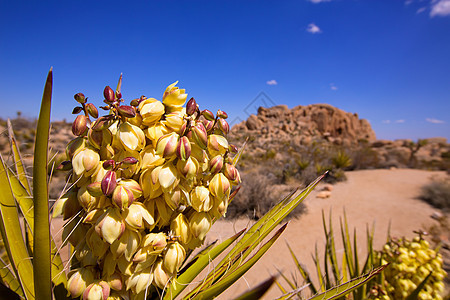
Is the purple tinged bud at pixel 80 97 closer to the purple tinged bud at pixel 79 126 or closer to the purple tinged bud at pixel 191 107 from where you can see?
the purple tinged bud at pixel 79 126

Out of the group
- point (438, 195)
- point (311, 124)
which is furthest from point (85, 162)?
point (311, 124)

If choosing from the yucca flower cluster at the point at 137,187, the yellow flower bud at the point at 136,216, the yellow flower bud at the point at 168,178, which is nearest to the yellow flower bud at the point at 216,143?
the yucca flower cluster at the point at 137,187

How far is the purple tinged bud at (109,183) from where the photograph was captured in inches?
17.6

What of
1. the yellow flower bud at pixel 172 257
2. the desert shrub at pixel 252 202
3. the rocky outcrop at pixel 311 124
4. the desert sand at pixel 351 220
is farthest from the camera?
the rocky outcrop at pixel 311 124

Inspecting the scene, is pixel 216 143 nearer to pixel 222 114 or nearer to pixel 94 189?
pixel 222 114

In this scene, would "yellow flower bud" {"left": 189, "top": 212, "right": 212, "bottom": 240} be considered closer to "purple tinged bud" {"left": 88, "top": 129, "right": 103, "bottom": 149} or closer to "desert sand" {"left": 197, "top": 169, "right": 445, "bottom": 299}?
"purple tinged bud" {"left": 88, "top": 129, "right": 103, "bottom": 149}

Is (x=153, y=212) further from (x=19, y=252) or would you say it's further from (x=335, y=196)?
(x=335, y=196)

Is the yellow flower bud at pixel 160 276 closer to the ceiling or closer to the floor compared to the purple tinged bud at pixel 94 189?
closer to the floor

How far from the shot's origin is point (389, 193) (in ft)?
17.3

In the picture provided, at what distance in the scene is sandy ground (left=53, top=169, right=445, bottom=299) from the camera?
107 inches

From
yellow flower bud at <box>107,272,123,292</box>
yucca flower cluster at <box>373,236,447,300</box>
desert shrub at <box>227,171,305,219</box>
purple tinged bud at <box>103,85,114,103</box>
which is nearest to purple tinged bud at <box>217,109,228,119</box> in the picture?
purple tinged bud at <box>103,85,114,103</box>

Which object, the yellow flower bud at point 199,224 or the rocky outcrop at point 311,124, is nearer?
the yellow flower bud at point 199,224

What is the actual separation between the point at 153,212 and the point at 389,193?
620 centimetres

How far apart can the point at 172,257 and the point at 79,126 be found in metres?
0.37
